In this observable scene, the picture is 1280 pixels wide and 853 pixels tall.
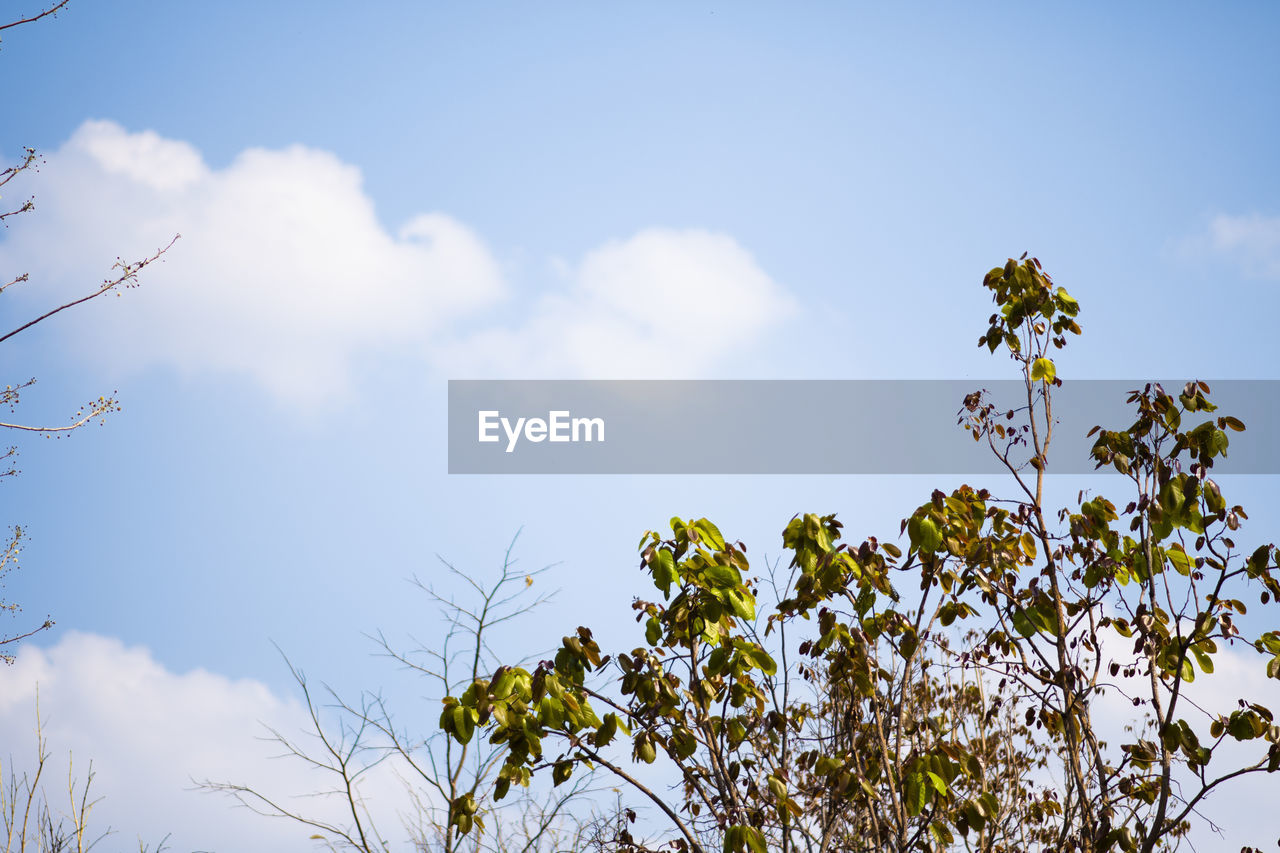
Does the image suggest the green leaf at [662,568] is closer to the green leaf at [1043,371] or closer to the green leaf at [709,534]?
the green leaf at [709,534]

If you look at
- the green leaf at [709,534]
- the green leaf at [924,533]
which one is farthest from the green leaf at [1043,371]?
the green leaf at [709,534]

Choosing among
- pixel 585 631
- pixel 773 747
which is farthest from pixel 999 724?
pixel 585 631

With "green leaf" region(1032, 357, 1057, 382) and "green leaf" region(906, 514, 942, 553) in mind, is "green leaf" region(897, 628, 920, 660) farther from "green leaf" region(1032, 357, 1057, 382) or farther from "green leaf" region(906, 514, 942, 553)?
"green leaf" region(1032, 357, 1057, 382)

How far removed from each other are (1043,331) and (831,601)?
1538mm

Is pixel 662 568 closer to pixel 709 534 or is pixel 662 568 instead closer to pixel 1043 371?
pixel 709 534

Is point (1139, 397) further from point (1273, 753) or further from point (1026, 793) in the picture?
point (1026, 793)

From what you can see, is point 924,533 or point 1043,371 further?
point 1043,371

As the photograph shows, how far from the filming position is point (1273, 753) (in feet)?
10.0

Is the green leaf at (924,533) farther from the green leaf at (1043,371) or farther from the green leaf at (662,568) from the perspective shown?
the green leaf at (1043,371)

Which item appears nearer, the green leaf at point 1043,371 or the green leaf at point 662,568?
the green leaf at point 662,568

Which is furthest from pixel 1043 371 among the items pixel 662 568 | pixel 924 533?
pixel 662 568

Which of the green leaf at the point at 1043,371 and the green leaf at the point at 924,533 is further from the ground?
the green leaf at the point at 1043,371

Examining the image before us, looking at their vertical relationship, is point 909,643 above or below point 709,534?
below

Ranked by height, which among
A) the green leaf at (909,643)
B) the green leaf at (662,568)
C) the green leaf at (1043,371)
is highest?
the green leaf at (1043,371)
